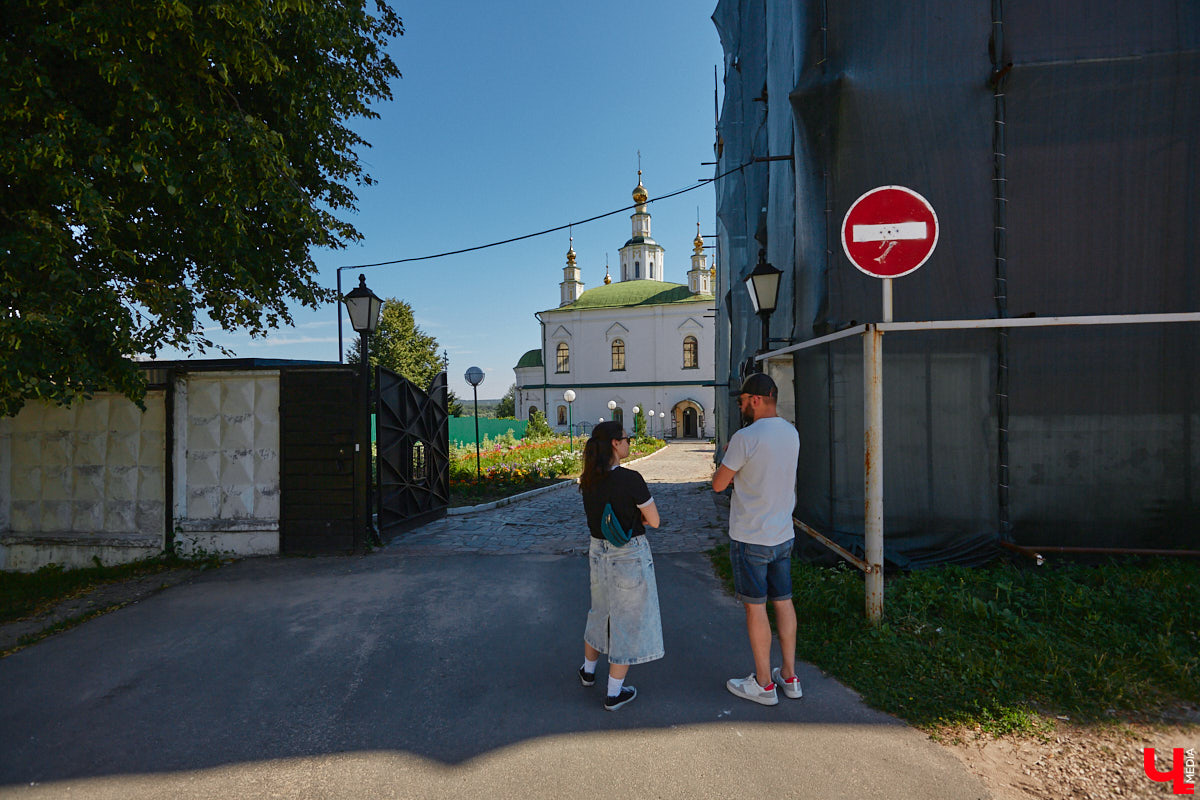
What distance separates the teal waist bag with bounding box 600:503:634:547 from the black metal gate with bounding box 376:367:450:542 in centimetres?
529

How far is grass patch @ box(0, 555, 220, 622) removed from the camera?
578 centimetres

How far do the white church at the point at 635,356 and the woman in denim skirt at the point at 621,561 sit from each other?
42626 mm

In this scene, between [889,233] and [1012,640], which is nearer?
[1012,640]

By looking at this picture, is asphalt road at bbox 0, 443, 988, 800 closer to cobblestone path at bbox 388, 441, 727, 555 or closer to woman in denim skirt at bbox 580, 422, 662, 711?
woman in denim skirt at bbox 580, 422, 662, 711

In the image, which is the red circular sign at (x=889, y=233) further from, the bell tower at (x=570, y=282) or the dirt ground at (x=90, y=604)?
the bell tower at (x=570, y=282)

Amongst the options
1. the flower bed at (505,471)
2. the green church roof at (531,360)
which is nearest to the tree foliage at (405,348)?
the green church roof at (531,360)

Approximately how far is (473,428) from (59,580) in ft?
69.2

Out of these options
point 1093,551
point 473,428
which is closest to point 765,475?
point 1093,551

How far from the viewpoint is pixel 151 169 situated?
5461 mm

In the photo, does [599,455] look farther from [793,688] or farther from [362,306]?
[362,306]

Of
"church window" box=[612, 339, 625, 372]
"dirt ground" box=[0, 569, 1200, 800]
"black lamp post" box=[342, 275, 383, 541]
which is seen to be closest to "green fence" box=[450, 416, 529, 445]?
"church window" box=[612, 339, 625, 372]

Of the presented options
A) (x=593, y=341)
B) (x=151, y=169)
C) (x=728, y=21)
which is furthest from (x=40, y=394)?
(x=593, y=341)

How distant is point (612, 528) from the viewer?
3252 mm

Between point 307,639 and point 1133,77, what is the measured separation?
8.88 meters
